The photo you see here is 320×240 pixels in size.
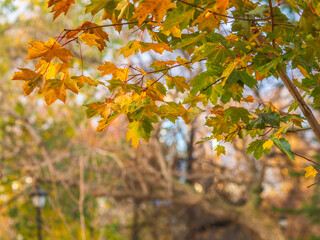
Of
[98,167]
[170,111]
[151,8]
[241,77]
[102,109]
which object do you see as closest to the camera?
[151,8]

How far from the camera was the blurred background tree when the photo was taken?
6027 millimetres

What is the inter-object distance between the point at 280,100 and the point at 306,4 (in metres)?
6.32

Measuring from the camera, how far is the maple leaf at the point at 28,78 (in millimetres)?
1062

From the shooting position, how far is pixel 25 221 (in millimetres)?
6227

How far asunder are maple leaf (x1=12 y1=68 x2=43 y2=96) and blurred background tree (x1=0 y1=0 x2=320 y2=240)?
4464 millimetres

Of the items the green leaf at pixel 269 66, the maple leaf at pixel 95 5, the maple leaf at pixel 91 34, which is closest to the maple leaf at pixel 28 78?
the maple leaf at pixel 91 34

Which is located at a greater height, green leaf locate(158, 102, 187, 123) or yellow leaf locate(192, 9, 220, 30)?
yellow leaf locate(192, 9, 220, 30)

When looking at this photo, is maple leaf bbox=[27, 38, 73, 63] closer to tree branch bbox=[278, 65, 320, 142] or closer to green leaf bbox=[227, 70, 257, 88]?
green leaf bbox=[227, 70, 257, 88]

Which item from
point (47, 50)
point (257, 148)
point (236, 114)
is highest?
point (47, 50)

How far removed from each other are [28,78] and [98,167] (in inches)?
218

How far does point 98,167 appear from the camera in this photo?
6469mm

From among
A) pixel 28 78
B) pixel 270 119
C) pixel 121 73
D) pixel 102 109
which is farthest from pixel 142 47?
pixel 270 119

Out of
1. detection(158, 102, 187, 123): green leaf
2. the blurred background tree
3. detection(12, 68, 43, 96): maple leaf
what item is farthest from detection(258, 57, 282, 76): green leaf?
the blurred background tree

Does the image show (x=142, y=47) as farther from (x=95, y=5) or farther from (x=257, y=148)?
(x=257, y=148)
